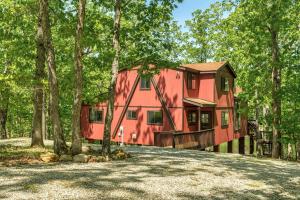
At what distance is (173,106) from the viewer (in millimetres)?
29844

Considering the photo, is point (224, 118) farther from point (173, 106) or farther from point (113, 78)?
point (113, 78)

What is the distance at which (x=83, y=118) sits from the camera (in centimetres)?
3697

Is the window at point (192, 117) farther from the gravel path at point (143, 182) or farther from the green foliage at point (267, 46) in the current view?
the gravel path at point (143, 182)

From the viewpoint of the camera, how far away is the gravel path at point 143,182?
903 cm

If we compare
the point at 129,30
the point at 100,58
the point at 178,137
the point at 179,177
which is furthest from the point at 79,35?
the point at 178,137

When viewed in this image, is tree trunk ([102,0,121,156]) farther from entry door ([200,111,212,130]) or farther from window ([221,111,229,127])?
window ([221,111,229,127])

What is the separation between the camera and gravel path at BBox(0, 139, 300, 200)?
9.03 m

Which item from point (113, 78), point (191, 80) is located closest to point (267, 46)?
point (191, 80)

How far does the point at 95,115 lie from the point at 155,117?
8259 millimetres

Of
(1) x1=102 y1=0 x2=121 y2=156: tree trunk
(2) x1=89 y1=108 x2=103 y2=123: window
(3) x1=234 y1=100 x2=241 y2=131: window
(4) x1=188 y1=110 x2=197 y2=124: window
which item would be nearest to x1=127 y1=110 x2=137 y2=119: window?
(2) x1=89 y1=108 x2=103 y2=123: window

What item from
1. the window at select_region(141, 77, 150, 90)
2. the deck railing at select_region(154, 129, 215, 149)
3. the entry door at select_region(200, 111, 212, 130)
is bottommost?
the deck railing at select_region(154, 129, 215, 149)

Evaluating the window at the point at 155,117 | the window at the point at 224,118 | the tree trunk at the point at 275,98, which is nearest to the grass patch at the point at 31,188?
the tree trunk at the point at 275,98

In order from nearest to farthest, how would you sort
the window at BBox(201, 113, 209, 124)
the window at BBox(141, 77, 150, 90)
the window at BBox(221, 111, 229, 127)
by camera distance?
the window at BBox(141, 77, 150, 90)
the window at BBox(221, 111, 229, 127)
the window at BBox(201, 113, 209, 124)

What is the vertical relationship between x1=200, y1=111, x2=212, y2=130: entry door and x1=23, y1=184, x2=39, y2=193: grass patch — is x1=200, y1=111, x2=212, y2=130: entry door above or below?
above
